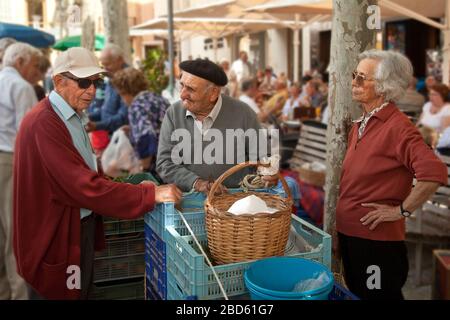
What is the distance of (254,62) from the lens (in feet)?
75.6

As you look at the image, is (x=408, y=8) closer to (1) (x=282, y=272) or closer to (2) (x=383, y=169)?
(2) (x=383, y=169)

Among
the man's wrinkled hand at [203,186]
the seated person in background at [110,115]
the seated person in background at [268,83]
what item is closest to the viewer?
the man's wrinkled hand at [203,186]

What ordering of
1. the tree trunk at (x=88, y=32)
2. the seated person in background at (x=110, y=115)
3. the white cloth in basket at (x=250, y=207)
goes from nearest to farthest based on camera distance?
1. the white cloth in basket at (x=250, y=207)
2. the seated person in background at (x=110, y=115)
3. the tree trunk at (x=88, y=32)

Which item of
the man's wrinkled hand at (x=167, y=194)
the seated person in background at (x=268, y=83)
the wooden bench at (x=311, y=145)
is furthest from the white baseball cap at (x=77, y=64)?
the seated person in background at (x=268, y=83)

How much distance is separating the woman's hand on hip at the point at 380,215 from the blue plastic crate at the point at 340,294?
674 millimetres

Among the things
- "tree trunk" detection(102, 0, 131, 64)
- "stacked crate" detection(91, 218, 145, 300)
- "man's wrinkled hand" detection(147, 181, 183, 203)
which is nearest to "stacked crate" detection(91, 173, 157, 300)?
"stacked crate" detection(91, 218, 145, 300)

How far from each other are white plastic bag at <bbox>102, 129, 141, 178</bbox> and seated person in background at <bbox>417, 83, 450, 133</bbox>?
426 cm

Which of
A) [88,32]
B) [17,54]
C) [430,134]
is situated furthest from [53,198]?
[88,32]

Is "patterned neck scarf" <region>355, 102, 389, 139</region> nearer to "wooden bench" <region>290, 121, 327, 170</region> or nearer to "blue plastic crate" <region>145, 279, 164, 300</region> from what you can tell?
"blue plastic crate" <region>145, 279, 164, 300</region>

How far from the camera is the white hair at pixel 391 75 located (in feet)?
8.16

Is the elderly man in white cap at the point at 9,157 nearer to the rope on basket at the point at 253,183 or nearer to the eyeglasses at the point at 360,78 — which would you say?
the rope on basket at the point at 253,183

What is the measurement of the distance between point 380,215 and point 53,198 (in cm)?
152

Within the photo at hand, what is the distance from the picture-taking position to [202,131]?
2.92 metres

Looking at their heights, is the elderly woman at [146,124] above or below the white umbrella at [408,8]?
below
